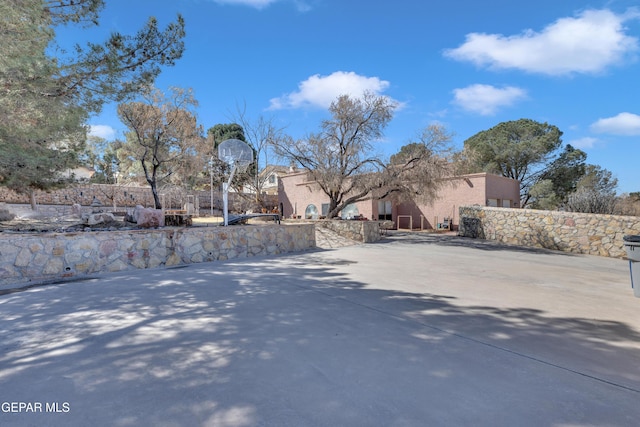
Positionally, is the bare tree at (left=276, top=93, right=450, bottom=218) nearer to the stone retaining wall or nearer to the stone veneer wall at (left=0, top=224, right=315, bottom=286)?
the stone veneer wall at (left=0, top=224, right=315, bottom=286)

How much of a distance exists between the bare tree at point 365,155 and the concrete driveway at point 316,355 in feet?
30.6

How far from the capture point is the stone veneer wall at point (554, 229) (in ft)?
36.8

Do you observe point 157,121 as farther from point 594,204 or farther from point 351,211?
point 594,204

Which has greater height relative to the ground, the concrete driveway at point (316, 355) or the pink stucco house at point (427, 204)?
the pink stucco house at point (427, 204)

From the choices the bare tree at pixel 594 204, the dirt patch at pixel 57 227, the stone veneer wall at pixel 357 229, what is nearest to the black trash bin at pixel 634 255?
the stone veneer wall at pixel 357 229

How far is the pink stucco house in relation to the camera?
63.5ft

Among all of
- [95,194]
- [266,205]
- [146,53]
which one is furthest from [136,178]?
[146,53]

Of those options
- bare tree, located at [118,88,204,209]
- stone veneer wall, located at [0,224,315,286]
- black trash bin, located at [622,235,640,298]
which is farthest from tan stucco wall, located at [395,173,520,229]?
bare tree, located at [118,88,204,209]

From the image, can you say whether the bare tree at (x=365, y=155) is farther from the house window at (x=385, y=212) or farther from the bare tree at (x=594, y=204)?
the bare tree at (x=594, y=204)

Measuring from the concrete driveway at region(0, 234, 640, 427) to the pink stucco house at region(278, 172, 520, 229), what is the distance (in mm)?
12057

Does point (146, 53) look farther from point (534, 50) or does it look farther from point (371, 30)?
point (534, 50)

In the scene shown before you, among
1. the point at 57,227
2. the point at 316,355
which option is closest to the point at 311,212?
the point at 57,227

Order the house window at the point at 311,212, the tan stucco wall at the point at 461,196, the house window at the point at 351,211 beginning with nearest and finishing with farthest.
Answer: the tan stucco wall at the point at 461,196, the house window at the point at 351,211, the house window at the point at 311,212

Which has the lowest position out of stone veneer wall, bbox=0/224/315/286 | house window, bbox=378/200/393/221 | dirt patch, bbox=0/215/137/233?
stone veneer wall, bbox=0/224/315/286
